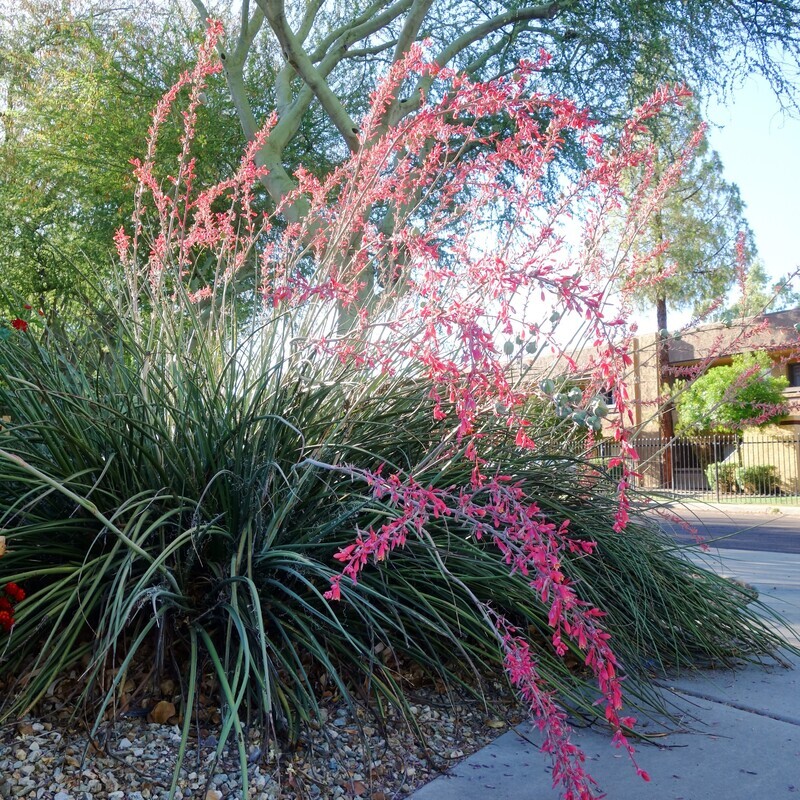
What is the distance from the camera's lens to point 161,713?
2.22 meters

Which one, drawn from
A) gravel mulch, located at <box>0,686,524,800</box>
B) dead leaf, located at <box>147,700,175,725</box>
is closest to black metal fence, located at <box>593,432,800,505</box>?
gravel mulch, located at <box>0,686,524,800</box>

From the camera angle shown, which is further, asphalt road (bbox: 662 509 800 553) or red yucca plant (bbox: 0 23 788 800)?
asphalt road (bbox: 662 509 800 553)

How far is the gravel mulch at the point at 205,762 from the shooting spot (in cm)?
193

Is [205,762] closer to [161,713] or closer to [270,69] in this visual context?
[161,713]

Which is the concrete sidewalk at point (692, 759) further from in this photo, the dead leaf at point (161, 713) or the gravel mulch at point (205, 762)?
the dead leaf at point (161, 713)

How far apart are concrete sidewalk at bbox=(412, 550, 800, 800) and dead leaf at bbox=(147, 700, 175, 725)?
0.72m

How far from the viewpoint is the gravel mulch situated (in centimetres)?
193

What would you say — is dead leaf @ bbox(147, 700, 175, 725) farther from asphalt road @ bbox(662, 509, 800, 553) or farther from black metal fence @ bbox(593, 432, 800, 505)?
black metal fence @ bbox(593, 432, 800, 505)

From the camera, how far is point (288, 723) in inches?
82.7

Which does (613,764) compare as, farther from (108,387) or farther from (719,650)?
(108,387)

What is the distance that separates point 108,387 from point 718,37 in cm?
1176

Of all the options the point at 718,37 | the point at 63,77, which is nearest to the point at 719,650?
the point at 718,37

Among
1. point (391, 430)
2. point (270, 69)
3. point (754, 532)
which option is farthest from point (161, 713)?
point (270, 69)

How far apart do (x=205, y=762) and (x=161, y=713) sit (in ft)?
0.78
